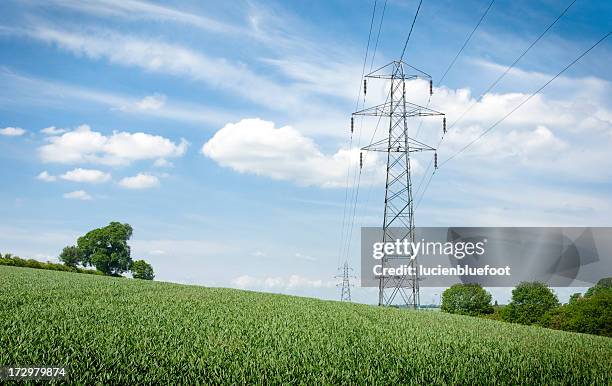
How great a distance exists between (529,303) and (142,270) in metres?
81.8

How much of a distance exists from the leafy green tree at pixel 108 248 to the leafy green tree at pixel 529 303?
75.3 m

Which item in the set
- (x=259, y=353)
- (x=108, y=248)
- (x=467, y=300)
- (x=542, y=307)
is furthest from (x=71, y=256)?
(x=259, y=353)

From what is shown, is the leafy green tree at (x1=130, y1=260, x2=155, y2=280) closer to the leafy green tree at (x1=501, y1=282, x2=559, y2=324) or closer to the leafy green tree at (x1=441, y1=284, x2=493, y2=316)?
the leafy green tree at (x1=441, y1=284, x2=493, y2=316)

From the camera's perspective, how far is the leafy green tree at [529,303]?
90.8 metres

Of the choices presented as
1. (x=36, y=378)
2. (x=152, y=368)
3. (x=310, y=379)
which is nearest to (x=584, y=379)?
(x=310, y=379)

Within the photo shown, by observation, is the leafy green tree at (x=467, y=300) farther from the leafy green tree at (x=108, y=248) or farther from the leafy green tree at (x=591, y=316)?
the leafy green tree at (x=108, y=248)

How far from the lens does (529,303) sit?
3622 inches

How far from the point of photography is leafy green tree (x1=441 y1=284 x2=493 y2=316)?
113m

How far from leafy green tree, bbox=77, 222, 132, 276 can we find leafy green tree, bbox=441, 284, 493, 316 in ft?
227

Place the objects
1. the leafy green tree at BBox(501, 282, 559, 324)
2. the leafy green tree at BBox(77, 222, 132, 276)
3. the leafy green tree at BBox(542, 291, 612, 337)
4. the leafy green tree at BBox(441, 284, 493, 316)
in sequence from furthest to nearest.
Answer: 1. the leafy green tree at BBox(441, 284, 493, 316)
2. the leafy green tree at BBox(77, 222, 132, 276)
3. the leafy green tree at BBox(501, 282, 559, 324)
4. the leafy green tree at BBox(542, 291, 612, 337)

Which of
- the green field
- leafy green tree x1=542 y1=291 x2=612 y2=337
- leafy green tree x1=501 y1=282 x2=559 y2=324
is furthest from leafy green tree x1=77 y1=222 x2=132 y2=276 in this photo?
the green field

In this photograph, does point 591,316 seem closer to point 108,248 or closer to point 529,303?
point 529,303

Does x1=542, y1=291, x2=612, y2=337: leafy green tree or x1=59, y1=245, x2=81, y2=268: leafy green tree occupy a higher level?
x1=59, y1=245, x2=81, y2=268: leafy green tree

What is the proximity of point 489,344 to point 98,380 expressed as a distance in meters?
11.6
